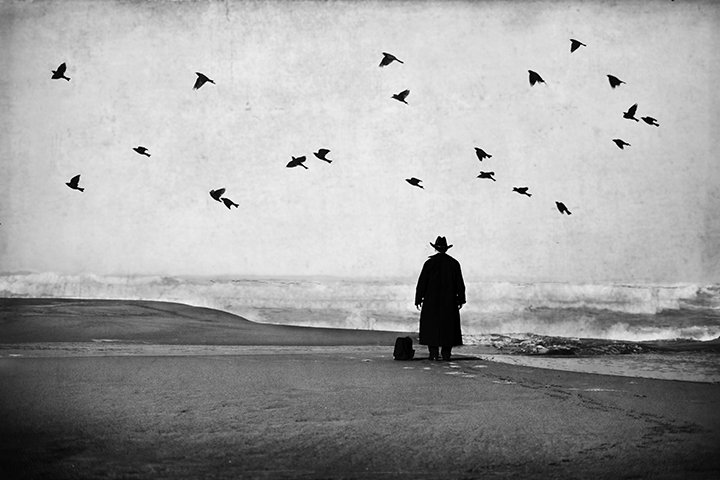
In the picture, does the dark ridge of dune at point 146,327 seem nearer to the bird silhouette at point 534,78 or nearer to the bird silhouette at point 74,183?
the bird silhouette at point 74,183

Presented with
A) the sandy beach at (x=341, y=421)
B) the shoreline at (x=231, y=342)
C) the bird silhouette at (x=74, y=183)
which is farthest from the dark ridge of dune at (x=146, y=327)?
the sandy beach at (x=341, y=421)

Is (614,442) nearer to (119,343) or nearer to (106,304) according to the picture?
(119,343)

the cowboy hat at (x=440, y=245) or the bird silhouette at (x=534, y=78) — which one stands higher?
the bird silhouette at (x=534, y=78)

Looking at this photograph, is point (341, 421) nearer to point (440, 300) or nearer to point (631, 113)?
point (440, 300)

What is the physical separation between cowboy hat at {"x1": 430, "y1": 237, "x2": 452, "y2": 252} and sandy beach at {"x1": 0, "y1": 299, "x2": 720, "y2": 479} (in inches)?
74.9

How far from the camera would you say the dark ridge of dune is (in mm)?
18219

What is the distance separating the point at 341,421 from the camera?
20.1ft

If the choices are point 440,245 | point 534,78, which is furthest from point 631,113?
point 440,245

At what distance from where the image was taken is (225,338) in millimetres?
19391

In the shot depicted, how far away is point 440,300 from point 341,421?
6.51 meters

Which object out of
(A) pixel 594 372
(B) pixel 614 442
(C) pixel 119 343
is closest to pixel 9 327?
(C) pixel 119 343

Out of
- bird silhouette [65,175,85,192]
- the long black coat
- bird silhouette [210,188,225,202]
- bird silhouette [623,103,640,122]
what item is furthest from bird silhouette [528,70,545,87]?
bird silhouette [65,175,85,192]

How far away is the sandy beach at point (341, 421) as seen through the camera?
15.2 feet

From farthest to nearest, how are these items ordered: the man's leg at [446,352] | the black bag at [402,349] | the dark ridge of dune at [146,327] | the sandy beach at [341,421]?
the dark ridge of dune at [146,327] → the man's leg at [446,352] → the black bag at [402,349] → the sandy beach at [341,421]
